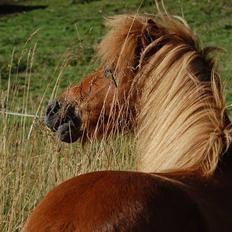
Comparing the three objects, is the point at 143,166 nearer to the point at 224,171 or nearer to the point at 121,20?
the point at 224,171

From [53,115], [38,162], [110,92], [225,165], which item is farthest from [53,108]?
[225,165]

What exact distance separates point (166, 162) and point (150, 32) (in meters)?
0.82

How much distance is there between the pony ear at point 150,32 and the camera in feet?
12.2

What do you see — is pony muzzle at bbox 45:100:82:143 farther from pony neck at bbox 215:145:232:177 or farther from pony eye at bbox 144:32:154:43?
pony neck at bbox 215:145:232:177

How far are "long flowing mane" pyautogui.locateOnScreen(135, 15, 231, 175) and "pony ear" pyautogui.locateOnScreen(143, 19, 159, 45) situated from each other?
3 centimetres

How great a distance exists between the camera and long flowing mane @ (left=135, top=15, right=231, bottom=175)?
3.08m

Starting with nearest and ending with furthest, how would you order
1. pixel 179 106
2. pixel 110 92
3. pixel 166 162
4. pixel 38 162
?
pixel 166 162, pixel 179 106, pixel 110 92, pixel 38 162

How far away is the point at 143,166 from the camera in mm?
3391

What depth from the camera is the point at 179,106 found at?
10.9 feet

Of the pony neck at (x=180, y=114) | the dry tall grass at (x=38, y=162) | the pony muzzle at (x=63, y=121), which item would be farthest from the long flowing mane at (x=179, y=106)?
the dry tall grass at (x=38, y=162)

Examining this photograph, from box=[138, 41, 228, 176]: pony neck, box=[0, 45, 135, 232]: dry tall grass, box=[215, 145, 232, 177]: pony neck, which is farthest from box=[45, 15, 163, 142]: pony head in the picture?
box=[215, 145, 232, 177]: pony neck

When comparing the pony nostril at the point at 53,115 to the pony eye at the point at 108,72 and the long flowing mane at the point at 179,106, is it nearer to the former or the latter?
the pony eye at the point at 108,72

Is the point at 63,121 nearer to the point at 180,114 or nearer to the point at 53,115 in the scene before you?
the point at 53,115

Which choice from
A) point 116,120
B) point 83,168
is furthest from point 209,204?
point 83,168
